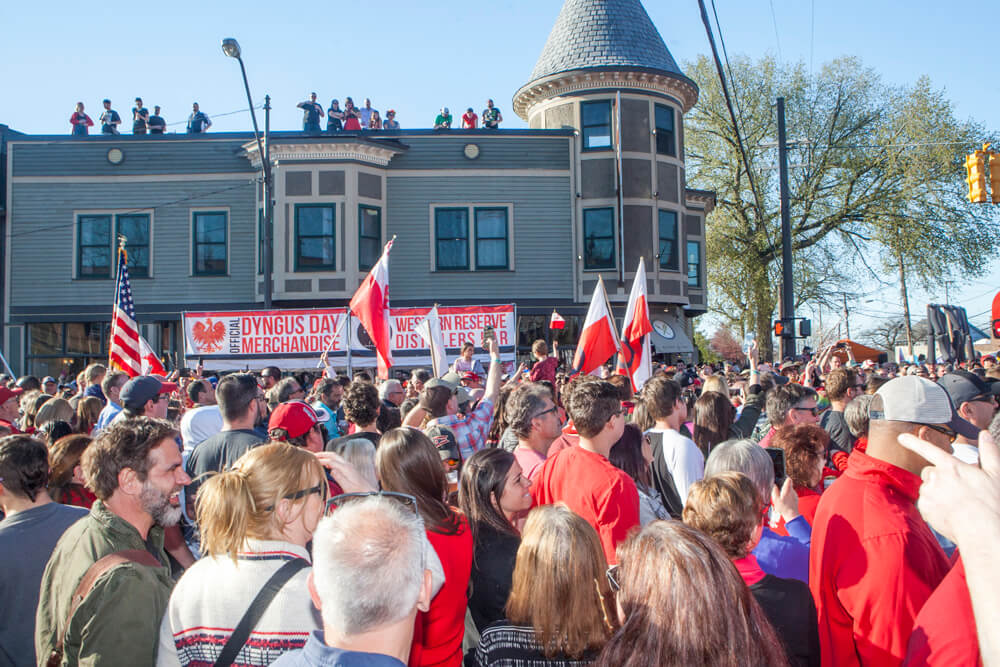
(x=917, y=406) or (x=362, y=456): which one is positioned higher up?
(x=917, y=406)

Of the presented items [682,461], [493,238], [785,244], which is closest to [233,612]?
[682,461]

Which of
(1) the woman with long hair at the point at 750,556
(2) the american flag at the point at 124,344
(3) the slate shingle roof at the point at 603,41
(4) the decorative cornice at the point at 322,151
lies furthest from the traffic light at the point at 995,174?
(4) the decorative cornice at the point at 322,151

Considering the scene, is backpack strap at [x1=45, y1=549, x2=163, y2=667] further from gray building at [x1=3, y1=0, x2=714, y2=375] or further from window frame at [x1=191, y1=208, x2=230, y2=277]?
window frame at [x1=191, y1=208, x2=230, y2=277]

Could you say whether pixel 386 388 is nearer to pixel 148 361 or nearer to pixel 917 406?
pixel 148 361

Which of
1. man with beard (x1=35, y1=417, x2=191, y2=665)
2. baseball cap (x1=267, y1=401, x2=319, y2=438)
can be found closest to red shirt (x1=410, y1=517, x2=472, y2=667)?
man with beard (x1=35, y1=417, x2=191, y2=665)

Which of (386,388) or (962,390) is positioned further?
(386,388)

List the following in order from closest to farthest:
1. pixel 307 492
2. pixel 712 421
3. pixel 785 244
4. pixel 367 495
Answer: pixel 367 495 < pixel 307 492 < pixel 712 421 < pixel 785 244

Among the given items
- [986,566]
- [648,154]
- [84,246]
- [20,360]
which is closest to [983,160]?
[648,154]

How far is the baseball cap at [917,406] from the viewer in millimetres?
3104

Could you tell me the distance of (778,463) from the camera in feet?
13.7

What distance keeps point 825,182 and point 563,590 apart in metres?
34.1

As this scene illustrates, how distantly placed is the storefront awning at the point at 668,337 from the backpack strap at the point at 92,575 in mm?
19790

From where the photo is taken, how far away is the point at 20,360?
846 inches

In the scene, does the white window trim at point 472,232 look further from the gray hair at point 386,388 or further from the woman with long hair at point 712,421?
the woman with long hair at point 712,421
